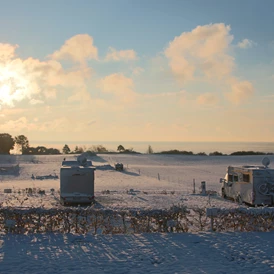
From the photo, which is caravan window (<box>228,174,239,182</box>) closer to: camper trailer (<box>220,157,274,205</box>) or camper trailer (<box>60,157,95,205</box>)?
camper trailer (<box>220,157,274,205</box>)

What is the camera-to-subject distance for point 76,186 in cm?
2073

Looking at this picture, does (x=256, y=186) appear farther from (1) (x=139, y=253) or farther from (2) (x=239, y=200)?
(1) (x=139, y=253)

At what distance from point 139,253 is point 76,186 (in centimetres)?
1181

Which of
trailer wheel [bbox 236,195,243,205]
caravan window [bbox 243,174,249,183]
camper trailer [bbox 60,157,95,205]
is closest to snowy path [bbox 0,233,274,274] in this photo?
caravan window [bbox 243,174,249,183]

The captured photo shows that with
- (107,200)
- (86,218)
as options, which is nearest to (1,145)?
(107,200)

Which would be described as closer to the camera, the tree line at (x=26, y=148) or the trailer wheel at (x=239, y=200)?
the trailer wheel at (x=239, y=200)

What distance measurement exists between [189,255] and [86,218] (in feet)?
12.4

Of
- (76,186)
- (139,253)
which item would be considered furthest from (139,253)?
(76,186)

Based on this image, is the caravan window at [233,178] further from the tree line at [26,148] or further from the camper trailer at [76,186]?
the tree line at [26,148]

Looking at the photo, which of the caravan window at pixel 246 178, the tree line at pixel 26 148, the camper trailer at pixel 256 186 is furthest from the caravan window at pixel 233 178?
the tree line at pixel 26 148

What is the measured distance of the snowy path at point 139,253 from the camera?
328 inches

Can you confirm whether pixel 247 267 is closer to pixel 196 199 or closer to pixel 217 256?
pixel 217 256

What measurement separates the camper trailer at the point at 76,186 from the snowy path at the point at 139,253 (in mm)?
9464

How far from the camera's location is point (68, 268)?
830cm
